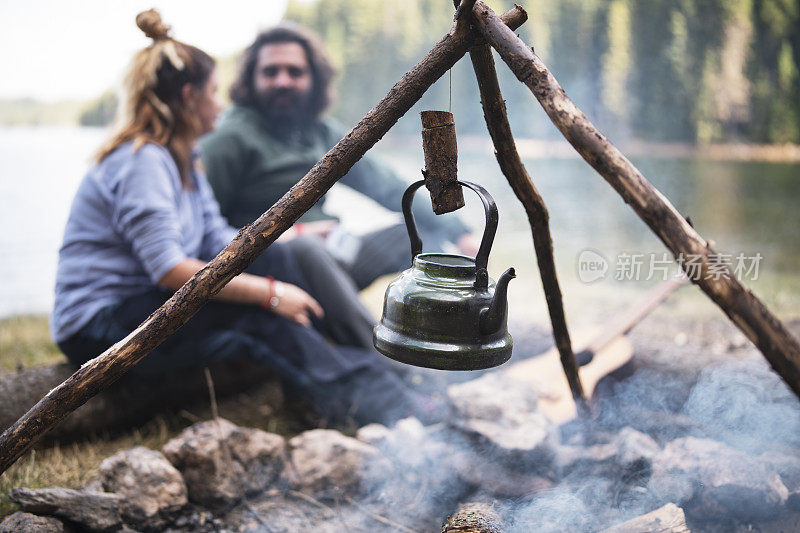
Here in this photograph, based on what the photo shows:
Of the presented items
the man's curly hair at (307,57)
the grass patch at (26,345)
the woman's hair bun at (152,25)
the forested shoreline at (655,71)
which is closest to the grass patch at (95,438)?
the grass patch at (26,345)

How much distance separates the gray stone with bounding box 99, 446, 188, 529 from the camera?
1.70 m

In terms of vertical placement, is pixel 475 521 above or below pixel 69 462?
above

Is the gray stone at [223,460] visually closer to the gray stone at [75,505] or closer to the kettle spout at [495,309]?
the gray stone at [75,505]

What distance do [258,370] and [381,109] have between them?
2001mm

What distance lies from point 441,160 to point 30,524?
1.41m

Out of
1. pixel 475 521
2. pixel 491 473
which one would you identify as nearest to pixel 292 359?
pixel 491 473

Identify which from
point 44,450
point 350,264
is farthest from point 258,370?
point 44,450

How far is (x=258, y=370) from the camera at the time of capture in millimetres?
2869

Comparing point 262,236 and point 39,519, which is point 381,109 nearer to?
point 262,236

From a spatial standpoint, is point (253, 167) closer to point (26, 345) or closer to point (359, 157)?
point (26, 345)

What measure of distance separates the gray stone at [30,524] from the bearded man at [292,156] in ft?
5.79

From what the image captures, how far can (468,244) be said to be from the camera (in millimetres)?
3223

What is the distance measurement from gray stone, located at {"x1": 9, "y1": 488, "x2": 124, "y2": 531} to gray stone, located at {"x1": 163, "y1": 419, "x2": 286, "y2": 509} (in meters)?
0.30

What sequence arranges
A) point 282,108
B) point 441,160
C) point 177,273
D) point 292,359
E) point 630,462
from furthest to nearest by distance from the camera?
point 282,108 < point 292,359 < point 177,273 < point 630,462 < point 441,160
